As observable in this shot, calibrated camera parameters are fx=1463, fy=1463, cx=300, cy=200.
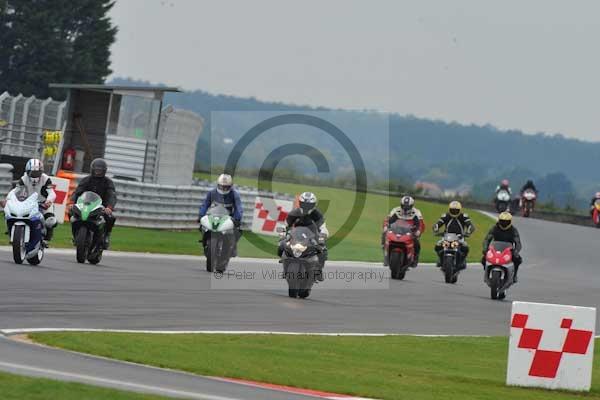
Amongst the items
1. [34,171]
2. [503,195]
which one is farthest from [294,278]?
[503,195]

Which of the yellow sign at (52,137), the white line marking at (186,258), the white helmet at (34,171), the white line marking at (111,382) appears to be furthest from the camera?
the yellow sign at (52,137)

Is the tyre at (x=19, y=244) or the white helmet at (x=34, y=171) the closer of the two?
the tyre at (x=19, y=244)

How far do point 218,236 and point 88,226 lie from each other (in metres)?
2.33

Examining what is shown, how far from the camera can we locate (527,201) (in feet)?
223

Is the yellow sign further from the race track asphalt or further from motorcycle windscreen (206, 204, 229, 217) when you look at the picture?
motorcycle windscreen (206, 204, 229, 217)

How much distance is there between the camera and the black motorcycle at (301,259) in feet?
69.7

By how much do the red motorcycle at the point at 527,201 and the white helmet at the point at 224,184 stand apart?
43.5 meters

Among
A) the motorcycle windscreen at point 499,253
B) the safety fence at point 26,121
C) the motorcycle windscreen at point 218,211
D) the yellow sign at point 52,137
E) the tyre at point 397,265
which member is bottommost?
the tyre at point 397,265

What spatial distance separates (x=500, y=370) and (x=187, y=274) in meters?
9.68

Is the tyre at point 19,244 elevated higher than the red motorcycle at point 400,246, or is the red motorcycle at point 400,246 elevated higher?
the red motorcycle at point 400,246

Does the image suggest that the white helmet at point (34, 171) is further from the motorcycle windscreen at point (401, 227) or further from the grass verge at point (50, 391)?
the grass verge at point (50, 391)

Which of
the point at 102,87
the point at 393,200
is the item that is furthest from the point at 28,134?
the point at 393,200

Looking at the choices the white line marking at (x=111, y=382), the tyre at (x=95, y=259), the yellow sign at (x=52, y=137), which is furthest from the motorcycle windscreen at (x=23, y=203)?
the yellow sign at (x=52, y=137)

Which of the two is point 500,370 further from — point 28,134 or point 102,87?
point 28,134
